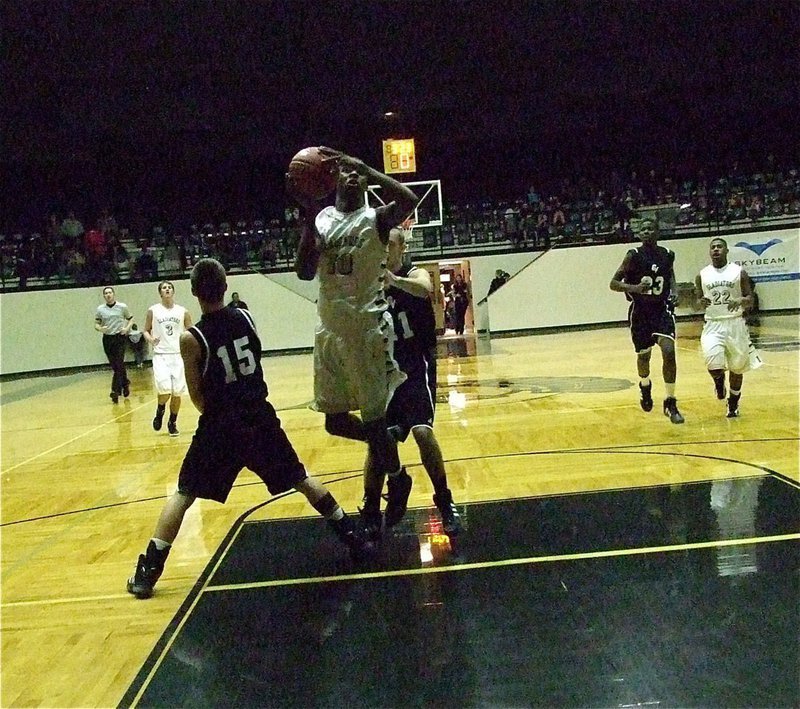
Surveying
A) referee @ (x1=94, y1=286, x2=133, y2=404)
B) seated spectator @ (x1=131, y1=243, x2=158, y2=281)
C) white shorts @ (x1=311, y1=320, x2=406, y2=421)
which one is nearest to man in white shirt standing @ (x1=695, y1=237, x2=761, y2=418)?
white shorts @ (x1=311, y1=320, x2=406, y2=421)

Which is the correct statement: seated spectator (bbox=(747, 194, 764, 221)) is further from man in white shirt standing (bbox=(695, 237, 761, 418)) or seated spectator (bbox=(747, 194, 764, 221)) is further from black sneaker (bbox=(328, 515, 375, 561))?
black sneaker (bbox=(328, 515, 375, 561))

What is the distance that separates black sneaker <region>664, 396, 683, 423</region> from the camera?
694cm

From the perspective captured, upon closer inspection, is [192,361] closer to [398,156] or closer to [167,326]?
[167,326]

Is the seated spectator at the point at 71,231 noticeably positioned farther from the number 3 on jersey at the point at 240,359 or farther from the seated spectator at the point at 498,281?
the number 3 on jersey at the point at 240,359

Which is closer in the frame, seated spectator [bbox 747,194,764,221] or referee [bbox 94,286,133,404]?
referee [bbox 94,286,133,404]

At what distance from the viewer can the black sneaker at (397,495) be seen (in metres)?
4.13

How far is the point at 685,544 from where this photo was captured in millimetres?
3809

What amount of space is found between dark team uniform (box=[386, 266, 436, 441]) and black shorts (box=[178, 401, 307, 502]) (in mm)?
714

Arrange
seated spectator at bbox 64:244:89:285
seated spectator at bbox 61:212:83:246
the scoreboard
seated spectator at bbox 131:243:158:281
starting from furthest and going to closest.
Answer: the scoreboard
seated spectator at bbox 61:212:83:246
seated spectator at bbox 131:243:158:281
seated spectator at bbox 64:244:89:285

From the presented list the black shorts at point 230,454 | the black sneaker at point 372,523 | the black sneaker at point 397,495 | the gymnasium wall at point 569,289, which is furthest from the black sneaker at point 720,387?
the gymnasium wall at point 569,289

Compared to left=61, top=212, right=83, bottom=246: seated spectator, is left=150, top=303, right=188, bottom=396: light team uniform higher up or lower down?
lower down

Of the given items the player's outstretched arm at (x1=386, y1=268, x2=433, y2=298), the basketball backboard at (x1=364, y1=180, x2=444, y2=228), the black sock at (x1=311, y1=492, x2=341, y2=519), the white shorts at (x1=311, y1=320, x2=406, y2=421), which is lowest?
the black sock at (x1=311, y1=492, x2=341, y2=519)

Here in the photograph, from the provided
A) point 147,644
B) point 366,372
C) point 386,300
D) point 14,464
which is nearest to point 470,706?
point 147,644

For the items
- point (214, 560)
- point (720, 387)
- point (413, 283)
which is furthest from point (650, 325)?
point (214, 560)
